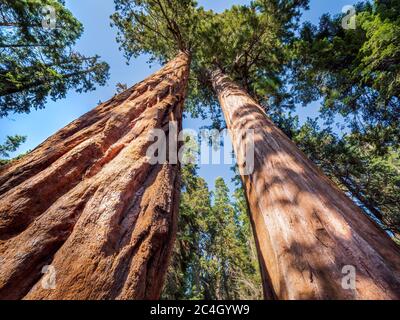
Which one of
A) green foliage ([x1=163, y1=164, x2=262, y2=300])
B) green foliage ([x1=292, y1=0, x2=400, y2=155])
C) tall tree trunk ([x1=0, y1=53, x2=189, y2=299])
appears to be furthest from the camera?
green foliage ([x1=163, y1=164, x2=262, y2=300])

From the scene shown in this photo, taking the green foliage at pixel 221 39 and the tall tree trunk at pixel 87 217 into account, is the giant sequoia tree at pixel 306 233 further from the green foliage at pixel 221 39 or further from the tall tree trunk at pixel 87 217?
the green foliage at pixel 221 39

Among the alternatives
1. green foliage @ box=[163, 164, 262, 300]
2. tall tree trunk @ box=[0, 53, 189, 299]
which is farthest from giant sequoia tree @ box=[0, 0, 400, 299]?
green foliage @ box=[163, 164, 262, 300]

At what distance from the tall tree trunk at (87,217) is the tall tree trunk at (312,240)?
0.60 m

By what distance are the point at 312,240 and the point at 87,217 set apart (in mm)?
1041

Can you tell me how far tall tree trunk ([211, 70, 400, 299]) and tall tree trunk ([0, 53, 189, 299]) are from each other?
60 cm

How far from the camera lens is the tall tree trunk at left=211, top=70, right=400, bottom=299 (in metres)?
0.82

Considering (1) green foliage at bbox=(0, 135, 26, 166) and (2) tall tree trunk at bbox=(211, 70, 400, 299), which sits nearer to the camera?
(2) tall tree trunk at bbox=(211, 70, 400, 299)

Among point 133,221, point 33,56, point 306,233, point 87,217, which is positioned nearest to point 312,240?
point 306,233

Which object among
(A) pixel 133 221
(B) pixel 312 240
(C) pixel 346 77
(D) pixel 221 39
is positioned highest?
(D) pixel 221 39

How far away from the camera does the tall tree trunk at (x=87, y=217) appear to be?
2.59 feet

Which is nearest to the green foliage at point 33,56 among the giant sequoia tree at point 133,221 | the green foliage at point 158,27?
the green foliage at point 158,27

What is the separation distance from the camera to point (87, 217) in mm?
994

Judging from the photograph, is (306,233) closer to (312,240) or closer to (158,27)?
(312,240)

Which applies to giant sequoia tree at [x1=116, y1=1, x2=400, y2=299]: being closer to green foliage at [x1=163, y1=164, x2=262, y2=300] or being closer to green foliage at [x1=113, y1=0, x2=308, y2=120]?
green foliage at [x1=113, y1=0, x2=308, y2=120]
